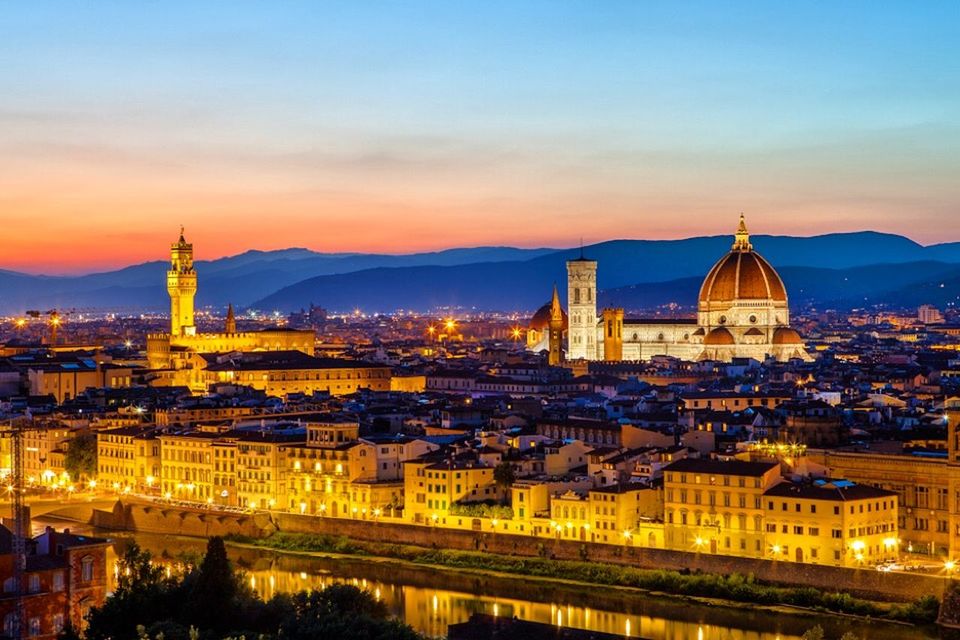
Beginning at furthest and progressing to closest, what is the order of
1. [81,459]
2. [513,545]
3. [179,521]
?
1. [81,459]
2. [179,521]
3. [513,545]

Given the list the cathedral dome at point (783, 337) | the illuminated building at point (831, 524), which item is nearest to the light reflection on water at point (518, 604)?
the illuminated building at point (831, 524)

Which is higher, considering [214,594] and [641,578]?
[214,594]

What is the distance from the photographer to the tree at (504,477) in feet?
129

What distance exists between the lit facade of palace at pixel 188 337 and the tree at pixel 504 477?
4233 cm

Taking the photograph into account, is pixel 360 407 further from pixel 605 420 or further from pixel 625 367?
pixel 625 367

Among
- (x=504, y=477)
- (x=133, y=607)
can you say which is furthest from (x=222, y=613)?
(x=504, y=477)

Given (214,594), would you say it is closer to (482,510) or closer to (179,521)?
(482,510)

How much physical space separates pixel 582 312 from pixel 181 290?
2079 cm

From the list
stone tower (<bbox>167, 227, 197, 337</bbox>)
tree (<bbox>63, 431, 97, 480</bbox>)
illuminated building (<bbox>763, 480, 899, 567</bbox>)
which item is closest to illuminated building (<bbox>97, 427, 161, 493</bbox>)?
tree (<bbox>63, 431, 97, 480</bbox>)

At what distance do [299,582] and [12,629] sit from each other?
35.6 feet

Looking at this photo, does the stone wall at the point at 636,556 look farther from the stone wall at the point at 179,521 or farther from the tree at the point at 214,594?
the tree at the point at 214,594

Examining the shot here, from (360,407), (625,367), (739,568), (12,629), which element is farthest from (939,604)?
(625,367)

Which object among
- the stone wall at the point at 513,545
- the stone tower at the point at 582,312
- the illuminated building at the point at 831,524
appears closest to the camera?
the stone wall at the point at 513,545

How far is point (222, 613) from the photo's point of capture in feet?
88.0
